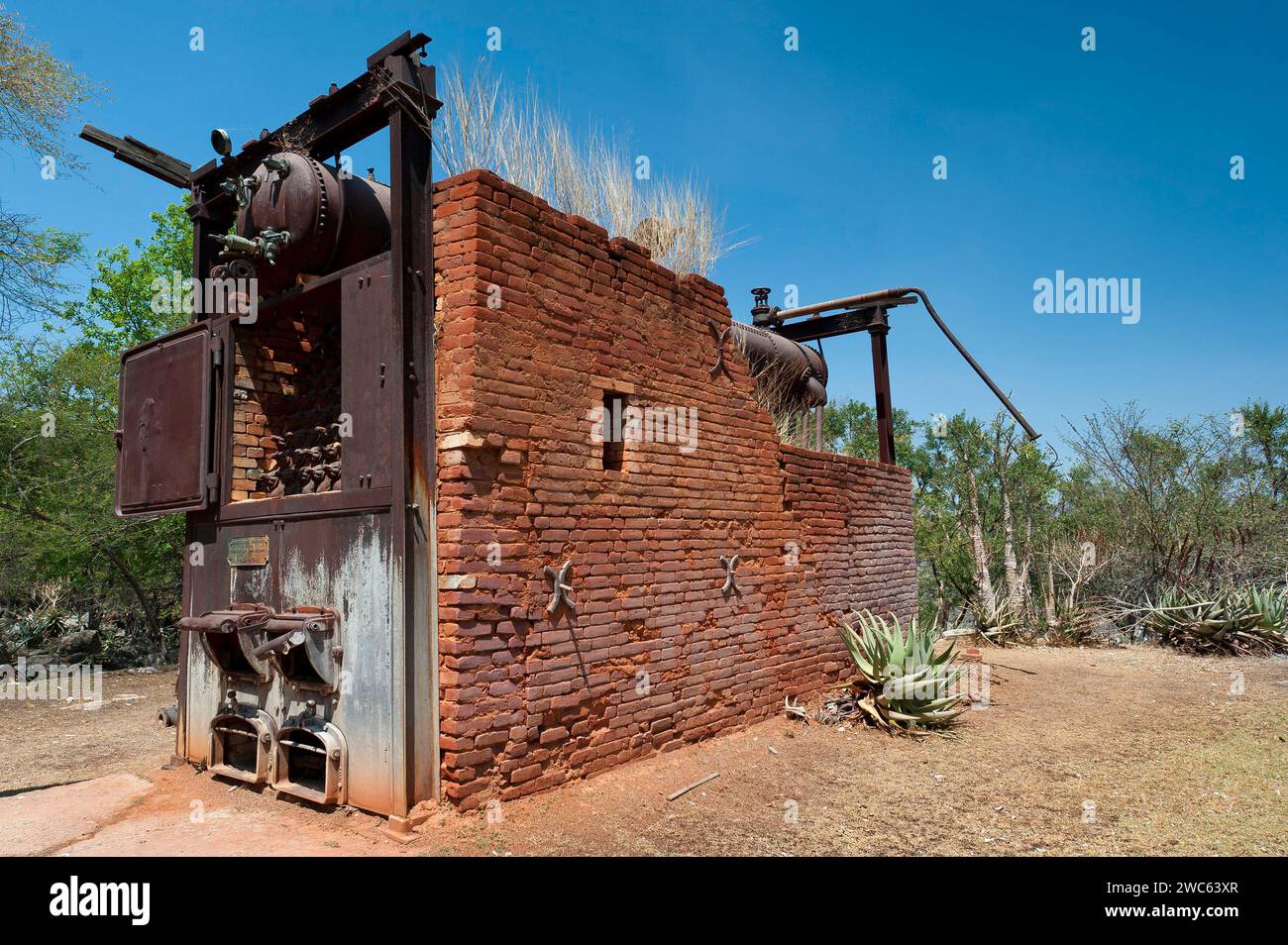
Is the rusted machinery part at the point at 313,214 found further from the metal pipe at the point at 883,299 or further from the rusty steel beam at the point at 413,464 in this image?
the metal pipe at the point at 883,299

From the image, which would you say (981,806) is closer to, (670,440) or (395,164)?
(670,440)

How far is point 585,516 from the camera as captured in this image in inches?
214

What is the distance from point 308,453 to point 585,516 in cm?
212

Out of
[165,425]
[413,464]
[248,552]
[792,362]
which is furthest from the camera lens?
[792,362]

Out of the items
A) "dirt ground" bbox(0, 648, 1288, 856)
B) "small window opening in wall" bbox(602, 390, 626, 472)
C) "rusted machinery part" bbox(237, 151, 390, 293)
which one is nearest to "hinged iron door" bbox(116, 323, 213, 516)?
"rusted machinery part" bbox(237, 151, 390, 293)

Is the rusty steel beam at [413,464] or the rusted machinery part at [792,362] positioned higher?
the rusted machinery part at [792,362]

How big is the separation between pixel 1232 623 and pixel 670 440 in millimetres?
10406

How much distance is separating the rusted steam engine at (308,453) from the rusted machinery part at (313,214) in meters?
0.01

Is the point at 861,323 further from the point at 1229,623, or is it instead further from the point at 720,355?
the point at 1229,623

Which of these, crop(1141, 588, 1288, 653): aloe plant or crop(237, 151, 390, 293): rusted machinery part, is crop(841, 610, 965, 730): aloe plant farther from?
crop(1141, 588, 1288, 653): aloe plant

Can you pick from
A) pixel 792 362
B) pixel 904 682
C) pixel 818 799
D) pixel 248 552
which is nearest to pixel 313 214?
pixel 248 552

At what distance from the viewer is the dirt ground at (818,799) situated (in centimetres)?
432

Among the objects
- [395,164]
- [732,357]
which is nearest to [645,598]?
[732,357]

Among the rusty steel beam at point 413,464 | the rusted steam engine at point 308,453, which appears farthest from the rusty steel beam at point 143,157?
the rusty steel beam at point 413,464
